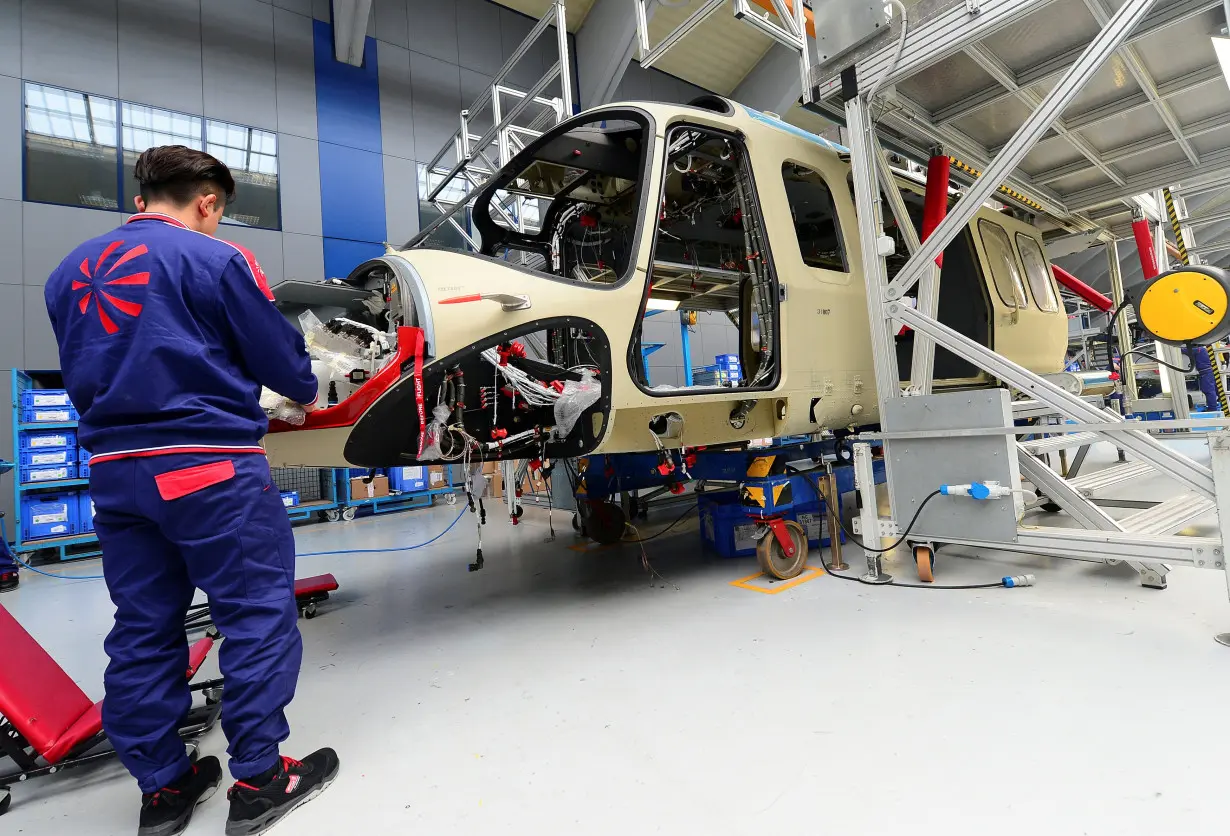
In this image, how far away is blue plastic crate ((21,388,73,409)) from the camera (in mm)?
5703

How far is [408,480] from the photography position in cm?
805

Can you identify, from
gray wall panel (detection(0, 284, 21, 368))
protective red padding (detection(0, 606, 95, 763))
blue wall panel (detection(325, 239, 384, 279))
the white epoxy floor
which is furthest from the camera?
blue wall panel (detection(325, 239, 384, 279))

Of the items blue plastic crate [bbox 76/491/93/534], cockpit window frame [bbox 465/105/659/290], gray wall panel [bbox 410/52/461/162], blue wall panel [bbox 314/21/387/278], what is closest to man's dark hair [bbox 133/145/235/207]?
cockpit window frame [bbox 465/105/659/290]

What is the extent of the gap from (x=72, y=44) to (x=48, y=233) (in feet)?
8.26

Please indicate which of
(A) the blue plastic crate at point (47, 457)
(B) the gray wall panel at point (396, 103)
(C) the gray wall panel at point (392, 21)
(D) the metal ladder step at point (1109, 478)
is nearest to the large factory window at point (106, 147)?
(B) the gray wall panel at point (396, 103)

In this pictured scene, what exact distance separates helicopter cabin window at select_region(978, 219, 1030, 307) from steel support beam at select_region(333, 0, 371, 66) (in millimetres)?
8662

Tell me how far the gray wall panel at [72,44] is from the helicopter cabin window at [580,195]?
689cm

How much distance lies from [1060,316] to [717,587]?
442 centimetres

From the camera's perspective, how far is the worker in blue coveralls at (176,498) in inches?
57.2

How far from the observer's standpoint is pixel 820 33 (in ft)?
10.7

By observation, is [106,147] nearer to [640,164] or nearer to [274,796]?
[640,164]

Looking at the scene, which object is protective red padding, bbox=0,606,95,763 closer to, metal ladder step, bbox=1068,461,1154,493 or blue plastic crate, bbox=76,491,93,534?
metal ladder step, bbox=1068,461,1154,493

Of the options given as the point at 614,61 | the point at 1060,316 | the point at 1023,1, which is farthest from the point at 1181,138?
the point at 614,61

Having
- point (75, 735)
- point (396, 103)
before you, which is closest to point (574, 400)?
point (75, 735)
